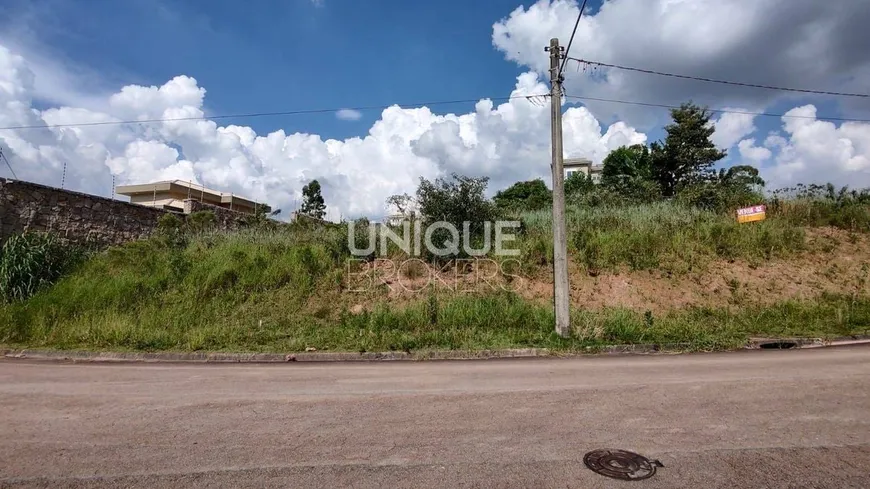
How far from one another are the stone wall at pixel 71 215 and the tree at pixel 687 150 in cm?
2938

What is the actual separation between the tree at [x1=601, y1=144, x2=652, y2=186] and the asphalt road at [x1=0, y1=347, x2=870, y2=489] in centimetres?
3229

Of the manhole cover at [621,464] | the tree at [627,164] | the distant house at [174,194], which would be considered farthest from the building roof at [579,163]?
the manhole cover at [621,464]

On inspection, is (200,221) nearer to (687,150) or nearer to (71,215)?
(71,215)

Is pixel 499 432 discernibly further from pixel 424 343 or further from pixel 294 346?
pixel 294 346

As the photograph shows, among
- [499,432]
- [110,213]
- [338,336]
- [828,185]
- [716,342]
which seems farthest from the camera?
[828,185]

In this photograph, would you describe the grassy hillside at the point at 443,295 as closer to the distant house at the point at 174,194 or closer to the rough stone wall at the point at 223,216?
the rough stone wall at the point at 223,216

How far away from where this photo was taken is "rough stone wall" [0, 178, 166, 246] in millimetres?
13281

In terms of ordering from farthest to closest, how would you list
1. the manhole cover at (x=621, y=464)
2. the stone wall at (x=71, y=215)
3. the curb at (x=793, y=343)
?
1. the stone wall at (x=71, y=215)
2. the curb at (x=793, y=343)
3. the manhole cover at (x=621, y=464)

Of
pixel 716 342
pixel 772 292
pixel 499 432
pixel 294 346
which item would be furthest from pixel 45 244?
pixel 772 292

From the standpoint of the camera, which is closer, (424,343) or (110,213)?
(424,343)

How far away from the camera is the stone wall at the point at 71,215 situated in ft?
43.6

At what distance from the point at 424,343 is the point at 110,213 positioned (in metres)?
11.9

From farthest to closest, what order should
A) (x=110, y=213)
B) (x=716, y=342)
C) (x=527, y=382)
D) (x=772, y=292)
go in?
(x=110, y=213) < (x=772, y=292) < (x=716, y=342) < (x=527, y=382)

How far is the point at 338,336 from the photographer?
1080cm
